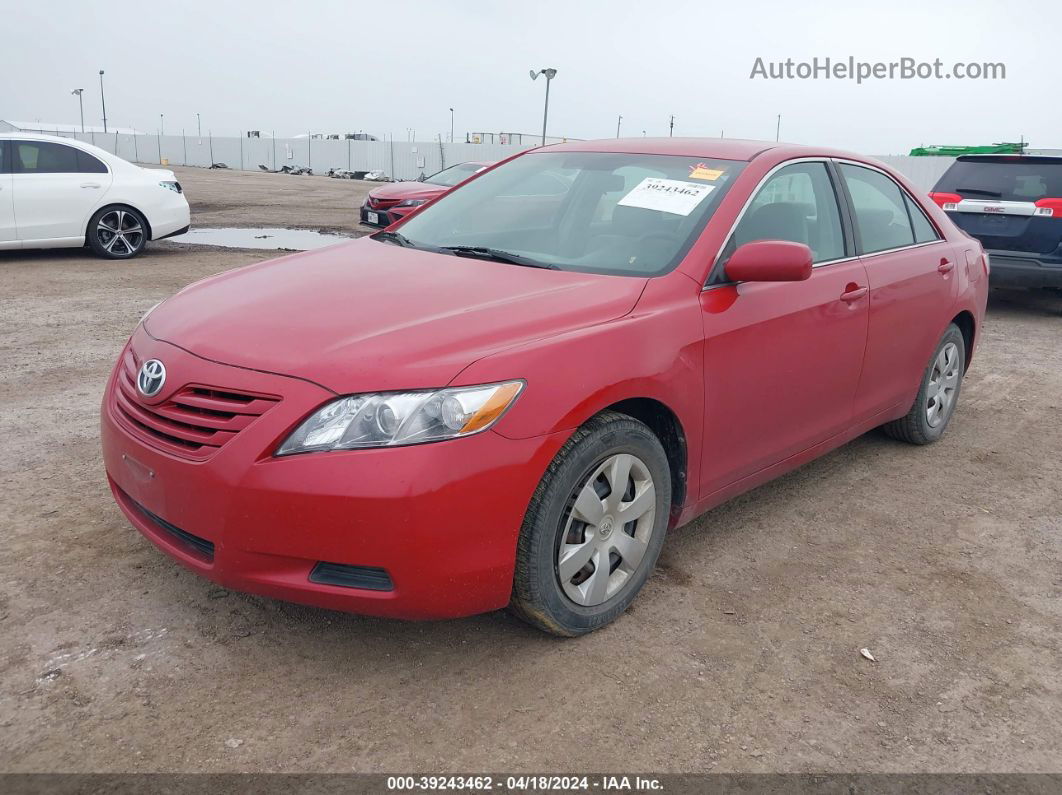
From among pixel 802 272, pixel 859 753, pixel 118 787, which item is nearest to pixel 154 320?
pixel 118 787

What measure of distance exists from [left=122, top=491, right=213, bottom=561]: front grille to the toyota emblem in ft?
1.22

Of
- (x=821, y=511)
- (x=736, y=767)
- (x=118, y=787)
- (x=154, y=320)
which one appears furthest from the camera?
(x=821, y=511)

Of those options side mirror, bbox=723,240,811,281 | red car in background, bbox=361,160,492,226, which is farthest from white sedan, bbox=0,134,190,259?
side mirror, bbox=723,240,811,281

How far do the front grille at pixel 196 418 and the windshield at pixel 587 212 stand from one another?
4.19 feet

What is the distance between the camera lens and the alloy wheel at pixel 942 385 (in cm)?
502

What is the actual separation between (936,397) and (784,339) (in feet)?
6.60

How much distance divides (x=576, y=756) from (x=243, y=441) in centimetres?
124

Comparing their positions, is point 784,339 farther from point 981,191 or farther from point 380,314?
point 981,191

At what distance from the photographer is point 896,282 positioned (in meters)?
4.34

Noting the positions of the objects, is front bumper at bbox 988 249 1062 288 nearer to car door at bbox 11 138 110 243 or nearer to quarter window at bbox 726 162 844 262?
quarter window at bbox 726 162 844 262

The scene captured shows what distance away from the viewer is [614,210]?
144 inches

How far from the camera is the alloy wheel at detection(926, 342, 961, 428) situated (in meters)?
5.02

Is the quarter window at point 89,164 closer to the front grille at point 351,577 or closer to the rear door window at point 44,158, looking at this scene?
the rear door window at point 44,158

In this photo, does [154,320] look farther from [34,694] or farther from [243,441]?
[34,694]
